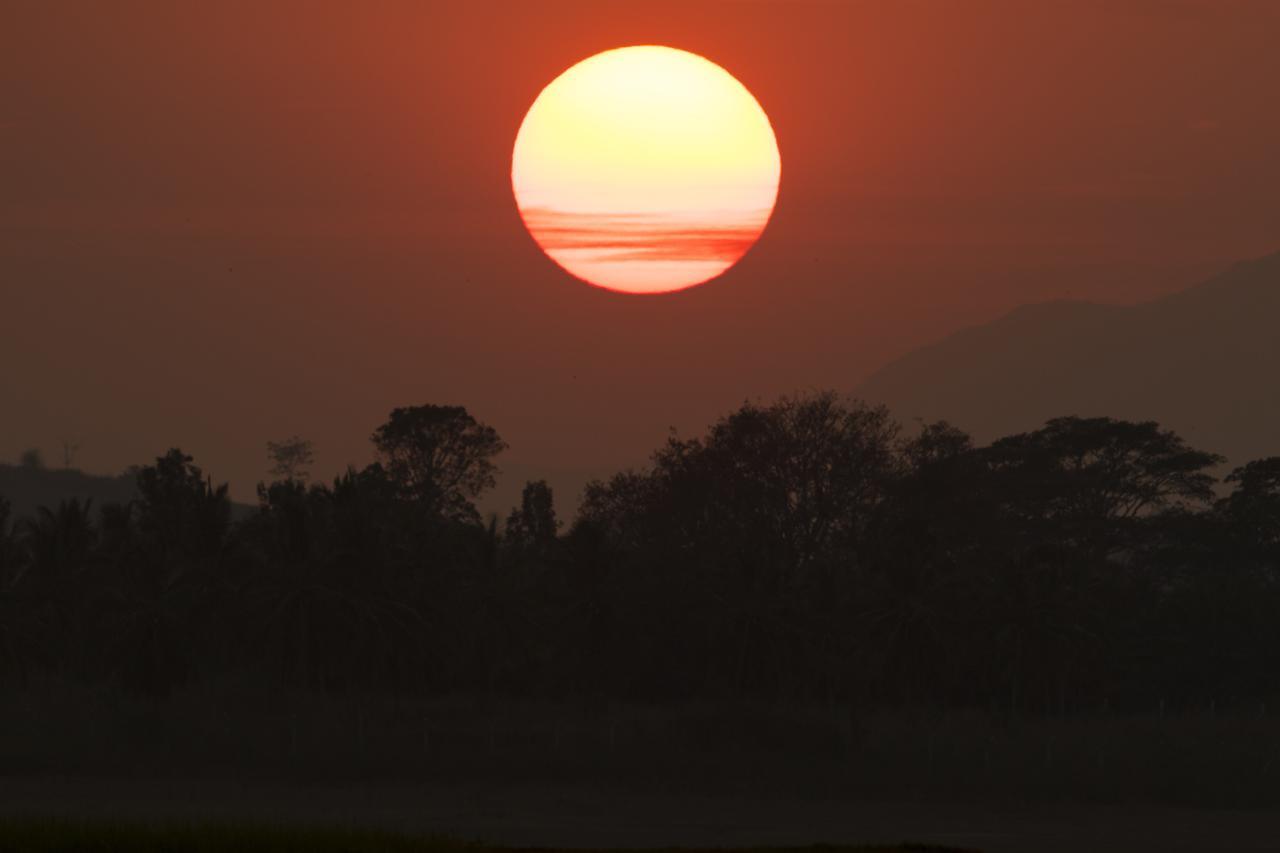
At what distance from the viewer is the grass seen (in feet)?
139

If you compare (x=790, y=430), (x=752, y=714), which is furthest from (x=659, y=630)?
(x=790, y=430)

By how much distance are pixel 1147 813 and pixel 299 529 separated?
43647mm

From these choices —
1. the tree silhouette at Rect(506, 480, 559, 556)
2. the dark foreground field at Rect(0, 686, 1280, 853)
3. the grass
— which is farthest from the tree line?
the grass

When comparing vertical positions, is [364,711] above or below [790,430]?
below

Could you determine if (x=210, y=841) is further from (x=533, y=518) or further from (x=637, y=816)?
(x=533, y=518)

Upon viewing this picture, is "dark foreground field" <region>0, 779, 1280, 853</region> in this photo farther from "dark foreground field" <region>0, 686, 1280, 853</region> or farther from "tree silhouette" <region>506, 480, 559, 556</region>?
"tree silhouette" <region>506, 480, 559, 556</region>

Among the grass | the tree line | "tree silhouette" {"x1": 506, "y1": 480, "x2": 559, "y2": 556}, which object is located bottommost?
the grass

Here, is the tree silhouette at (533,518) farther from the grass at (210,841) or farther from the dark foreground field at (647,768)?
the grass at (210,841)

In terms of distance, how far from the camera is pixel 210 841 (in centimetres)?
4303

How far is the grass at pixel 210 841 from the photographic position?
42312 millimetres

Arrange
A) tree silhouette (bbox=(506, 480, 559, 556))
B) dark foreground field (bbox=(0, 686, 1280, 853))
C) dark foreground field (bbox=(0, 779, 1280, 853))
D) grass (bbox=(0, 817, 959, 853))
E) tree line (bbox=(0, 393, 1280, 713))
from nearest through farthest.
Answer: grass (bbox=(0, 817, 959, 853)) → dark foreground field (bbox=(0, 779, 1280, 853)) → dark foreground field (bbox=(0, 686, 1280, 853)) → tree line (bbox=(0, 393, 1280, 713)) → tree silhouette (bbox=(506, 480, 559, 556))

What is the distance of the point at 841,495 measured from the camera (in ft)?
458

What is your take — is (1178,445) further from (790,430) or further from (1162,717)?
(1162,717)

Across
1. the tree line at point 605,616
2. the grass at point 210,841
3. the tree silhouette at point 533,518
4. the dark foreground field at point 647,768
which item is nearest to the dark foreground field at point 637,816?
the dark foreground field at point 647,768
